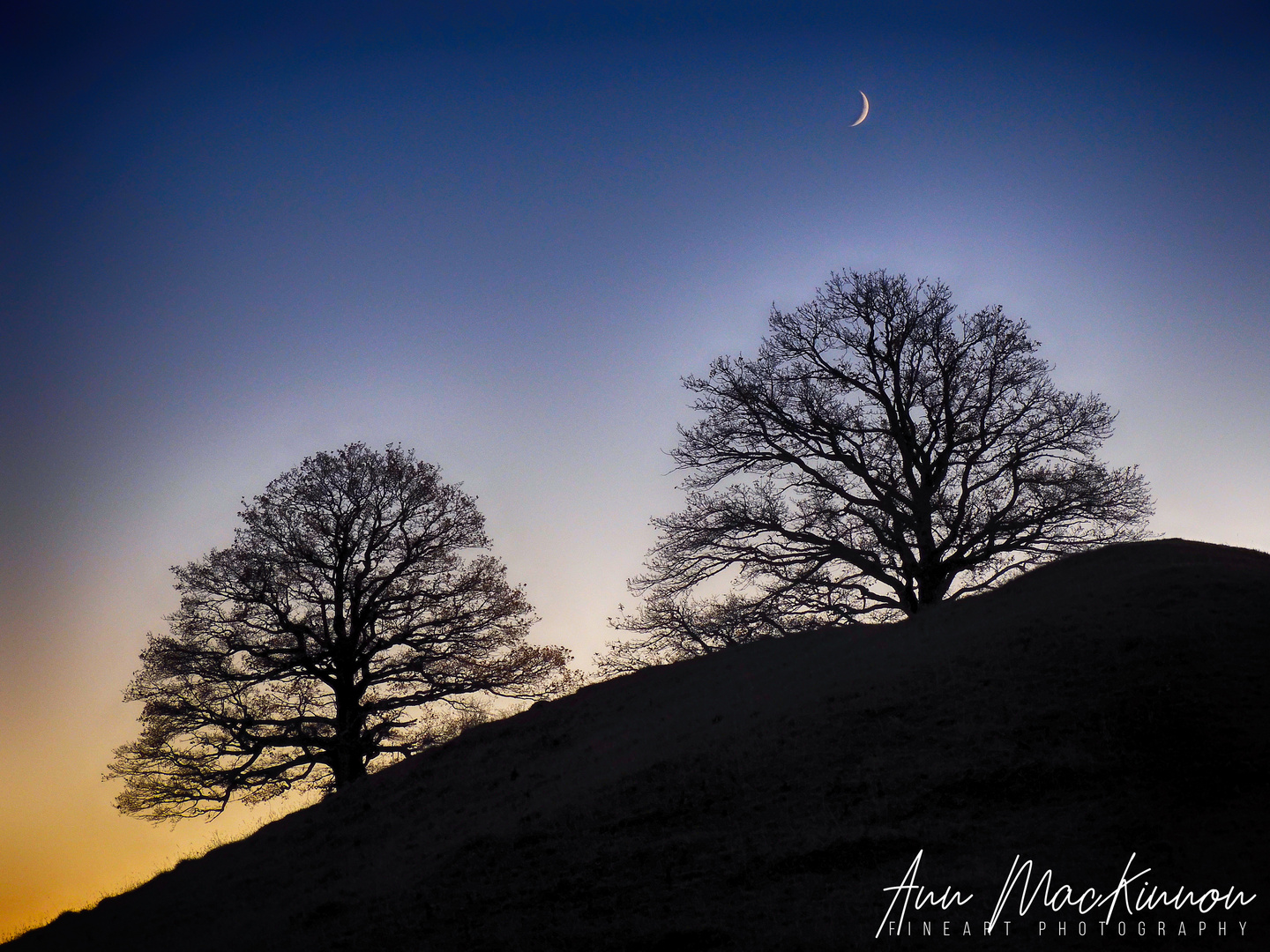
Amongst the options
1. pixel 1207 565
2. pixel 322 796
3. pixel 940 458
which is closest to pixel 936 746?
pixel 1207 565

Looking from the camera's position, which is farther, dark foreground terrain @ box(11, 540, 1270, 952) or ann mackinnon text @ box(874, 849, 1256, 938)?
dark foreground terrain @ box(11, 540, 1270, 952)

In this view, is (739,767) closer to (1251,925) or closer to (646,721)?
(646,721)

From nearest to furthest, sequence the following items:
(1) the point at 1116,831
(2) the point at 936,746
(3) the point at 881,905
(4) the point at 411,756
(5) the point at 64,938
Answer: (3) the point at 881,905, (1) the point at 1116,831, (2) the point at 936,746, (5) the point at 64,938, (4) the point at 411,756

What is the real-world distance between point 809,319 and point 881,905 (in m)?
19.1

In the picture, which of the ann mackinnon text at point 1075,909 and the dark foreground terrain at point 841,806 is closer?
the ann mackinnon text at point 1075,909

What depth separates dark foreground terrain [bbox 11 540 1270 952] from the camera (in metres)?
10.3

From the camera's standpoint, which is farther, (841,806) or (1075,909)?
(841,806)

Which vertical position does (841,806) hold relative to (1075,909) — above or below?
above

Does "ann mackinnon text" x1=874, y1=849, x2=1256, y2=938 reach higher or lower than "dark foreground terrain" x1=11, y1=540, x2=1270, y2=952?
lower

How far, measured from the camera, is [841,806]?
507 inches

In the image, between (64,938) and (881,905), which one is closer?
(881,905)

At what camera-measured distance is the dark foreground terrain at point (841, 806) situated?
10.3m

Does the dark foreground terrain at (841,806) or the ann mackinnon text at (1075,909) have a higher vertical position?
the dark foreground terrain at (841,806)

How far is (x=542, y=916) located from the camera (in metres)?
11.5
